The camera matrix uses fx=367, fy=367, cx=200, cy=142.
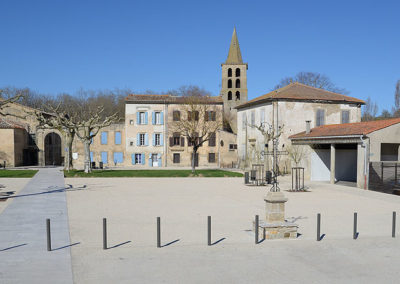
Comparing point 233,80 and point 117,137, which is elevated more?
point 233,80

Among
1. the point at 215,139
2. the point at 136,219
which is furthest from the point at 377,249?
the point at 215,139

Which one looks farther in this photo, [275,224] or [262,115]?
[262,115]

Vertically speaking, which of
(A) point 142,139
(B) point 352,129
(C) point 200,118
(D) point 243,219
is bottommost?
(D) point 243,219

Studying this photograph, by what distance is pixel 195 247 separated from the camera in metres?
8.57

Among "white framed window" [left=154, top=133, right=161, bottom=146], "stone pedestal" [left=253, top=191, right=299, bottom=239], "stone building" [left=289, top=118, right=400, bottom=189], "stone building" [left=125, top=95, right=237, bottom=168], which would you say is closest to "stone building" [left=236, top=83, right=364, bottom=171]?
"stone building" [left=289, top=118, right=400, bottom=189]

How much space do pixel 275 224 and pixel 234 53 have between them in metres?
50.5

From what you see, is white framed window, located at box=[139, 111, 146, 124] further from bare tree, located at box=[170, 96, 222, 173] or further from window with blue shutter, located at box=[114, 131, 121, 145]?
bare tree, located at box=[170, 96, 222, 173]

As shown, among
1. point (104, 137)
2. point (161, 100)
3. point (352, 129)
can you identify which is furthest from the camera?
point (161, 100)

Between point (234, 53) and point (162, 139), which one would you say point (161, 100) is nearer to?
point (162, 139)

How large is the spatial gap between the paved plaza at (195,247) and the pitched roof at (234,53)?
43731 millimetres

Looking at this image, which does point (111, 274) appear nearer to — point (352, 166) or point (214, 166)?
point (352, 166)

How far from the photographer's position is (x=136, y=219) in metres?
11.9

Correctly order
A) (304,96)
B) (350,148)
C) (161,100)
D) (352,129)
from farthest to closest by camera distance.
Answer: (161,100) → (304,96) → (350,148) → (352,129)

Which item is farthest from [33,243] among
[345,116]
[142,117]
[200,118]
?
[142,117]
